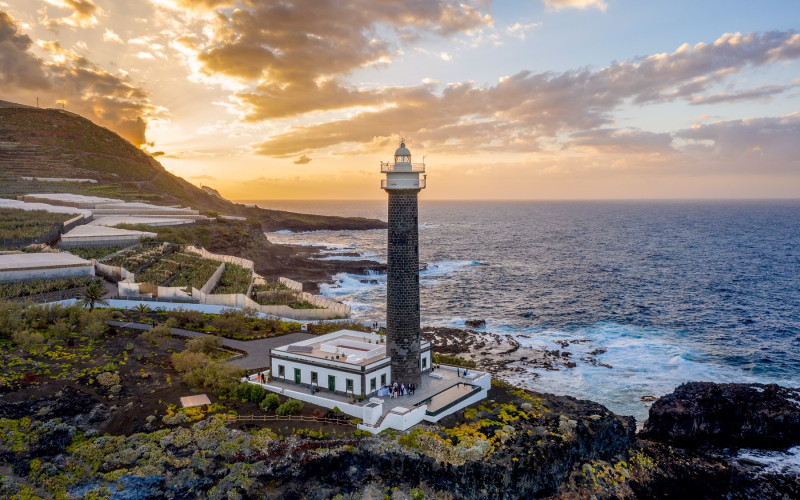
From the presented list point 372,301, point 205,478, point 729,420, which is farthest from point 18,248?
point 729,420

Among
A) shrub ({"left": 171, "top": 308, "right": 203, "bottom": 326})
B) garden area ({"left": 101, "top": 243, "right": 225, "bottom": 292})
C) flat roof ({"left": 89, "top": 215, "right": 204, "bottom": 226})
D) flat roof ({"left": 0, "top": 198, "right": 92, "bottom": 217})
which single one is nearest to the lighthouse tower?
shrub ({"left": 171, "top": 308, "right": 203, "bottom": 326})

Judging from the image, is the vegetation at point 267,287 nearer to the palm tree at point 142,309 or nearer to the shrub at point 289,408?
the palm tree at point 142,309

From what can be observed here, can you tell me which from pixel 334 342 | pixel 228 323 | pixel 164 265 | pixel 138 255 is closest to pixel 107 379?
pixel 334 342

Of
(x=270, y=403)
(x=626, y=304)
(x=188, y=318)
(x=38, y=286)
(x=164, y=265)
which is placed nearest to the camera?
(x=270, y=403)

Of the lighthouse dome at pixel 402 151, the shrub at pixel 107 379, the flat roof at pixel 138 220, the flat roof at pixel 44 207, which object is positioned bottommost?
the shrub at pixel 107 379

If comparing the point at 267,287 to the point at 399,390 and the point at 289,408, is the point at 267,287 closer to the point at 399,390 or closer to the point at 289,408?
the point at 399,390

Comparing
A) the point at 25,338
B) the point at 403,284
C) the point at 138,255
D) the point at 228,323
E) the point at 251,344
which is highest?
the point at 403,284

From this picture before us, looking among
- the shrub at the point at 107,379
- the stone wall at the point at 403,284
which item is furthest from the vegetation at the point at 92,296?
the stone wall at the point at 403,284

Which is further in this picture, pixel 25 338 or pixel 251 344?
pixel 251 344
